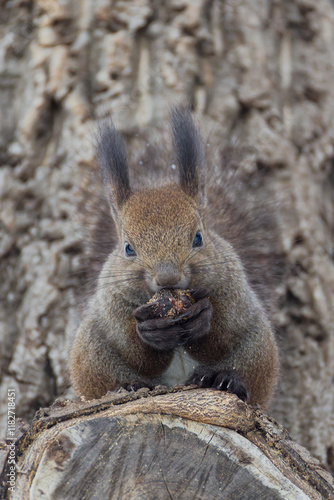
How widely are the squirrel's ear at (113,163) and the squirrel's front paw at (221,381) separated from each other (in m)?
0.79

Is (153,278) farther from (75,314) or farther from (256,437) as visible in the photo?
(75,314)

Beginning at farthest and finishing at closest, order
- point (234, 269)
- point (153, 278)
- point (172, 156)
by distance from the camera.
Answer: point (172, 156), point (234, 269), point (153, 278)

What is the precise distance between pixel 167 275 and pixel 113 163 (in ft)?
1.95

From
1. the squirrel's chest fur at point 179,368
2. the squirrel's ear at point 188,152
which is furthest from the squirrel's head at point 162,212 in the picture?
the squirrel's chest fur at point 179,368

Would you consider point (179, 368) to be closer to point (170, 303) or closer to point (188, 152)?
point (170, 303)

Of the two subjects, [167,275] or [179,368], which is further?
[179,368]

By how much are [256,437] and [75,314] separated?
4.63ft

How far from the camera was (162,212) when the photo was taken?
202 cm

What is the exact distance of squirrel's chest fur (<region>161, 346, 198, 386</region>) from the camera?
2045mm

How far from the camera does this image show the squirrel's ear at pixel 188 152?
2.08 metres

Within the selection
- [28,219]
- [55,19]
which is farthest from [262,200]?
[55,19]

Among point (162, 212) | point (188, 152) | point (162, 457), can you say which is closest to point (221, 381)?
point (162, 457)

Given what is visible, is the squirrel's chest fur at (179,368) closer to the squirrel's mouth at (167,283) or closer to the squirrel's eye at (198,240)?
the squirrel's mouth at (167,283)

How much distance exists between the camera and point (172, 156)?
2598 mm
